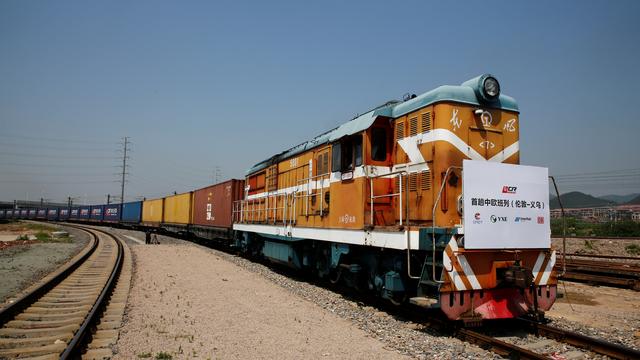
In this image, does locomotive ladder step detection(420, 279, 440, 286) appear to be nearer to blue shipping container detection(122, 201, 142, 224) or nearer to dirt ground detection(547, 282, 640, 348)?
dirt ground detection(547, 282, 640, 348)

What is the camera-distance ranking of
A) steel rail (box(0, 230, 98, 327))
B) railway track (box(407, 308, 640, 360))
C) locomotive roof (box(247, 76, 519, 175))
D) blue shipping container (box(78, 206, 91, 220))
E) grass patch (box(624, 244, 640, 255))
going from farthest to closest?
blue shipping container (box(78, 206, 91, 220)) → grass patch (box(624, 244, 640, 255)) → locomotive roof (box(247, 76, 519, 175)) → steel rail (box(0, 230, 98, 327)) → railway track (box(407, 308, 640, 360))

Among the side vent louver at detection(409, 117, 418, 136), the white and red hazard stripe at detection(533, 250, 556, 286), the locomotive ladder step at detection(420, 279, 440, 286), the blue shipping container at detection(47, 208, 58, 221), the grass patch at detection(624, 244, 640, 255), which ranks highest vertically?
the side vent louver at detection(409, 117, 418, 136)

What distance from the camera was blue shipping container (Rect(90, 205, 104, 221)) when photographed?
51425mm

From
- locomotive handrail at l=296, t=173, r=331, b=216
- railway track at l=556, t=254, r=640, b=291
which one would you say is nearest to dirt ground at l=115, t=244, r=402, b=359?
locomotive handrail at l=296, t=173, r=331, b=216

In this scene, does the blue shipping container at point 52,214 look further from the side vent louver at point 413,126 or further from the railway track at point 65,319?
the side vent louver at point 413,126

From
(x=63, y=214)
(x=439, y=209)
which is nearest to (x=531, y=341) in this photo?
(x=439, y=209)

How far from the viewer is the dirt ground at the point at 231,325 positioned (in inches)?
226

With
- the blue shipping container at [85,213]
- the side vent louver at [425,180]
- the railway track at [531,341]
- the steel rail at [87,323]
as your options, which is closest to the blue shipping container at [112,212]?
the blue shipping container at [85,213]

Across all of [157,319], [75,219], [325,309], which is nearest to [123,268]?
[157,319]

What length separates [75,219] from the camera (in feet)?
197

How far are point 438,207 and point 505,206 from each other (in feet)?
3.23

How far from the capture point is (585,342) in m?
5.80

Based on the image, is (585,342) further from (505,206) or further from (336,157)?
(336,157)

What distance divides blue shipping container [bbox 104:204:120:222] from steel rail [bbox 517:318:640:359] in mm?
45425
